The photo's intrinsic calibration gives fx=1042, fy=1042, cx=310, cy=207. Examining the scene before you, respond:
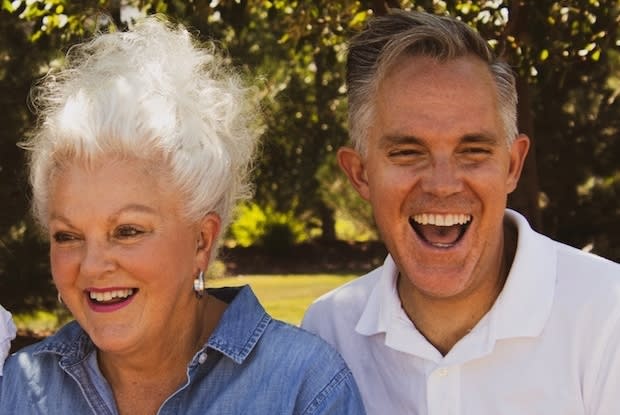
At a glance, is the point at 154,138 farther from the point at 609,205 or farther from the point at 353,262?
the point at 353,262

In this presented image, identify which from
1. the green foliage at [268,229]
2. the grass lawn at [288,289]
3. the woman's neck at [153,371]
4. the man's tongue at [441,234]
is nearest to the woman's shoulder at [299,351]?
the woman's neck at [153,371]

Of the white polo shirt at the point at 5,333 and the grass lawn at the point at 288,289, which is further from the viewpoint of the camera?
the grass lawn at the point at 288,289

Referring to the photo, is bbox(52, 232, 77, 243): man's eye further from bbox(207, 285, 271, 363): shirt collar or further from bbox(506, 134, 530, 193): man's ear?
bbox(506, 134, 530, 193): man's ear

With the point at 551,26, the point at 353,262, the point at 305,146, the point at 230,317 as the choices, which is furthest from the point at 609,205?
the point at 353,262

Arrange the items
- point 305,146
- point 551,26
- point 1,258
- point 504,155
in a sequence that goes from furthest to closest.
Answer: point 305,146 → point 1,258 → point 551,26 → point 504,155

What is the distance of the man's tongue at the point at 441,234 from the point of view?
2.71 m

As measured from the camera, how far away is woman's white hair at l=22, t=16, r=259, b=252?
2391 millimetres

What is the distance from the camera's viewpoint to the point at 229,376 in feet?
8.09

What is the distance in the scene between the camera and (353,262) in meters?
14.9

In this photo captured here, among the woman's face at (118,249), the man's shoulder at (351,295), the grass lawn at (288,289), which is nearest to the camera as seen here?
the woman's face at (118,249)

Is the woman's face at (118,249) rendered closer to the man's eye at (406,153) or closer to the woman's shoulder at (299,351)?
the woman's shoulder at (299,351)

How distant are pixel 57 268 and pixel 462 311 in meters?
1.06

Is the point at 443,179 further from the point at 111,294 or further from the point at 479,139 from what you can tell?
the point at 111,294

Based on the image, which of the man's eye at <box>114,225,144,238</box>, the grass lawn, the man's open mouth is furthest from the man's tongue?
the grass lawn
